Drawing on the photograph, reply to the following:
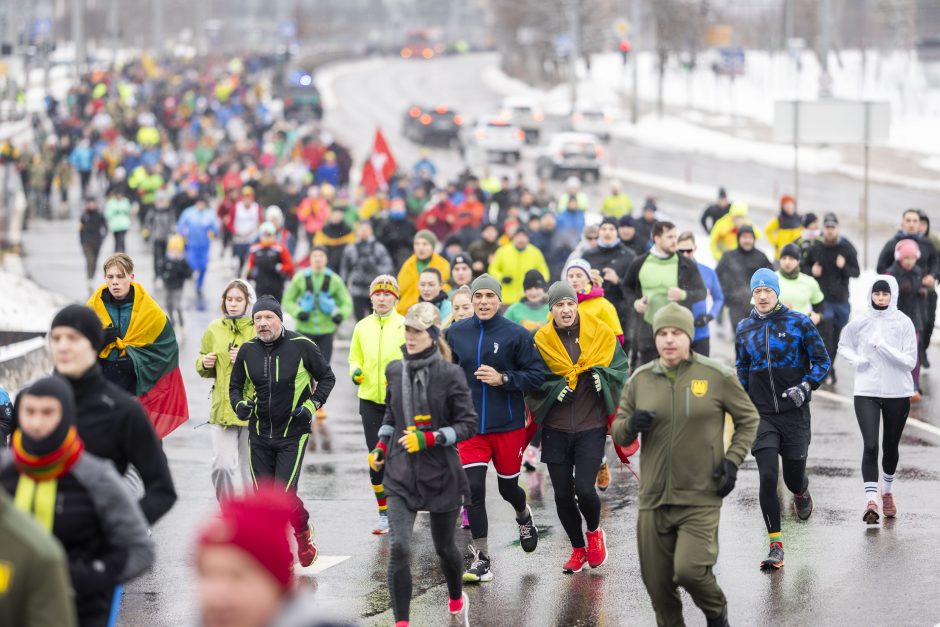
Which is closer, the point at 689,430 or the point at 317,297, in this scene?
the point at 689,430

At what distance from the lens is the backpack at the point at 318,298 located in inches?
609

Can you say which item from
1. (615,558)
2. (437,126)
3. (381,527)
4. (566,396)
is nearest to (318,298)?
(381,527)

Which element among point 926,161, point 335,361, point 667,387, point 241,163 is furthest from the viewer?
point 926,161

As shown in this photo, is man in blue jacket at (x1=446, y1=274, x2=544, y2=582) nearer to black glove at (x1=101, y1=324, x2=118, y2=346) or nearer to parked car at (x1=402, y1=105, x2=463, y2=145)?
black glove at (x1=101, y1=324, x2=118, y2=346)

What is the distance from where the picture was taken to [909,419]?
1585cm

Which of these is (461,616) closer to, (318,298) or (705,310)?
(705,310)

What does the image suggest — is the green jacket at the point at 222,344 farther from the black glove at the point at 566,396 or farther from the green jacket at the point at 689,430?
the green jacket at the point at 689,430

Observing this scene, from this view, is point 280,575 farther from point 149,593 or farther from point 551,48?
point 551,48

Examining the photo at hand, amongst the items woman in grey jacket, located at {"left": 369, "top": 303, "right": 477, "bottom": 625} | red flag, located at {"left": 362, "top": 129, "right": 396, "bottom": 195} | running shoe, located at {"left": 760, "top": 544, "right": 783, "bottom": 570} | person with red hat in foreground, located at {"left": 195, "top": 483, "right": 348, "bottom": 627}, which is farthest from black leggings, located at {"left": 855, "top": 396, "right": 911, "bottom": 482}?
red flag, located at {"left": 362, "top": 129, "right": 396, "bottom": 195}

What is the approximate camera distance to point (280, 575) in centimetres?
407

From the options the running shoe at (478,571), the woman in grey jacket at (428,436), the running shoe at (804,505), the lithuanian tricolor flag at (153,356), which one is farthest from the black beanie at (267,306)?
the running shoe at (804,505)

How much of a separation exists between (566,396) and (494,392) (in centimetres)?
43

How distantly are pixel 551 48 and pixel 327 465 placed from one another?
263ft

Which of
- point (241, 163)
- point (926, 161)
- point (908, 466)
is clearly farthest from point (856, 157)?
point (908, 466)
